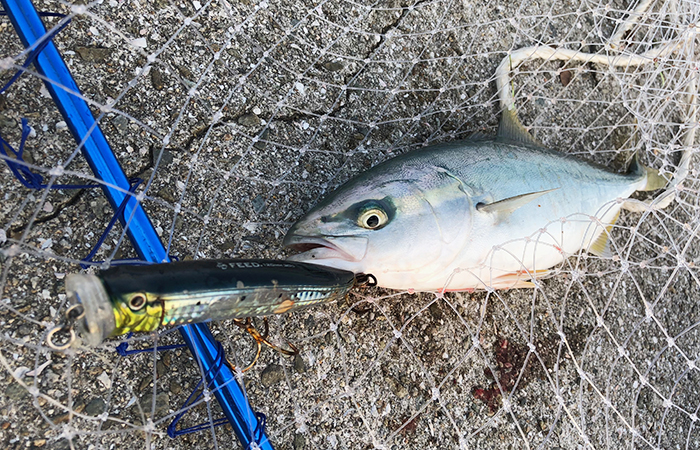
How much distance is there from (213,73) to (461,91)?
137cm

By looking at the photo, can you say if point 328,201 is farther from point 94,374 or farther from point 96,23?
point 96,23

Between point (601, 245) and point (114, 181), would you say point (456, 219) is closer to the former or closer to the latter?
point (601, 245)

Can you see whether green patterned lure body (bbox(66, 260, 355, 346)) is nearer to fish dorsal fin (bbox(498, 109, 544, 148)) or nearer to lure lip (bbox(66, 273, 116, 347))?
lure lip (bbox(66, 273, 116, 347))

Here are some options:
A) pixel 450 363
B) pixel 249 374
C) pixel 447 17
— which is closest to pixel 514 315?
pixel 450 363

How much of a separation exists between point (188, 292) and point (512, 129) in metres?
1.94

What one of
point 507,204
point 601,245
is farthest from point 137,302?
point 601,245

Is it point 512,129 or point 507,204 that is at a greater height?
point 512,129

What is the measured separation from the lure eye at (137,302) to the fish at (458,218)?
660 mm

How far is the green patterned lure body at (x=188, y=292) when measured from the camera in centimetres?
113

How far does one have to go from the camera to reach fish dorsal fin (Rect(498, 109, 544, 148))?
246 cm

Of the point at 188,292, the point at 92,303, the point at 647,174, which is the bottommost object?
the point at 647,174

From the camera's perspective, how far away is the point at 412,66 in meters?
2.50

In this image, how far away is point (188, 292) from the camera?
126 cm

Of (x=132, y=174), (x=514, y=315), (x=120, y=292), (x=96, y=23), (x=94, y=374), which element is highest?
(x=96, y=23)
